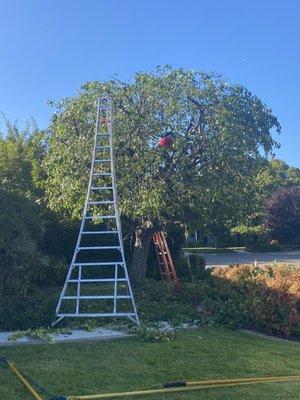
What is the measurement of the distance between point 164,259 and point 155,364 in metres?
7.40

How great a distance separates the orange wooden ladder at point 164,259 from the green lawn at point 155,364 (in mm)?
5146

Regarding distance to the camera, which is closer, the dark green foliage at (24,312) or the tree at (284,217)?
the dark green foliage at (24,312)

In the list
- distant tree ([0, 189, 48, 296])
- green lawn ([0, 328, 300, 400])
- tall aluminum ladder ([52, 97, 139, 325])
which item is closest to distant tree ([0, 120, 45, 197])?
tall aluminum ladder ([52, 97, 139, 325])

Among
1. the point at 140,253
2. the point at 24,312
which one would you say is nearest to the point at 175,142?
the point at 140,253

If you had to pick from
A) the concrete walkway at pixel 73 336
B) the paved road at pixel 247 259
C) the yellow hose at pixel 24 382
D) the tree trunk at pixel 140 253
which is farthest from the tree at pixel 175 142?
the paved road at pixel 247 259

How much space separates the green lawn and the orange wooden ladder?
16.9ft

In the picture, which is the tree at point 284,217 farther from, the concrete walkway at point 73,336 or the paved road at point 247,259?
the concrete walkway at point 73,336

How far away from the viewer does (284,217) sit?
136ft

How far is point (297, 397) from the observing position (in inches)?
207

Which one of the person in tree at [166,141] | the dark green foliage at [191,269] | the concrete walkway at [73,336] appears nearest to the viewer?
the concrete walkway at [73,336]

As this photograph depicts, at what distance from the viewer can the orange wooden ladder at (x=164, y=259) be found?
13206 mm

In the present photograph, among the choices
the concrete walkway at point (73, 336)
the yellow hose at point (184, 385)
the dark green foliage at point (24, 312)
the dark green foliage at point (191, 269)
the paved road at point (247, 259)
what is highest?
the paved road at point (247, 259)

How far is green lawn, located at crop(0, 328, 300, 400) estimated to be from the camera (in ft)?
17.8

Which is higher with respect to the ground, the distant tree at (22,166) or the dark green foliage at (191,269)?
the distant tree at (22,166)
